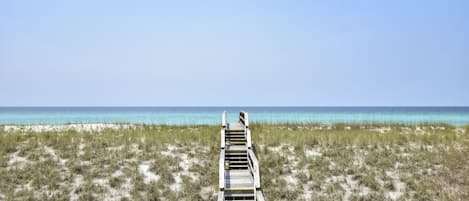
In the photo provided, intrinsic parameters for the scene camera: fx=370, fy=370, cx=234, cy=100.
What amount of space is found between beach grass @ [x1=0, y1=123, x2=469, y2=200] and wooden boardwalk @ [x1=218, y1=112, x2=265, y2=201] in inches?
32.1

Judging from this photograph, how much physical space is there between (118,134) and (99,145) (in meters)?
2.06

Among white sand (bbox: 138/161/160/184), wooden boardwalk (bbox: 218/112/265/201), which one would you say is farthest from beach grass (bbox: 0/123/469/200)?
wooden boardwalk (bbox: 218/112/265/201)

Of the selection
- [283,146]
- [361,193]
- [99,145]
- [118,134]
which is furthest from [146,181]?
[361,193]

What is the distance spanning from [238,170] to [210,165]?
202 centimetres

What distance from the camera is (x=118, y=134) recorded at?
20828mm

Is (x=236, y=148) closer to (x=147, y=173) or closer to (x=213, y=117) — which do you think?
(x=147, y=173)

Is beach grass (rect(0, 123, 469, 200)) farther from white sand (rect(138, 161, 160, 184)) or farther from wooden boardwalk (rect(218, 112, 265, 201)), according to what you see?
wooden boardwalk (rect(218, 112, 265, 201))

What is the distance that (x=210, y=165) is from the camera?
16953mm

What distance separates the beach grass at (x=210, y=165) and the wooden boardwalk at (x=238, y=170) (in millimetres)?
816

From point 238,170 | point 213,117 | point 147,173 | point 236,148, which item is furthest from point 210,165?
point 213,117

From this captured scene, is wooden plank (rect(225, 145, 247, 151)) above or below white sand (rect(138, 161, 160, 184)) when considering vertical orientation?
above

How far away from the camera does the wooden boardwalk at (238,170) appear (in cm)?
1244

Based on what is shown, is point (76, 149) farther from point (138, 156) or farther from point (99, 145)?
point (138, 156)

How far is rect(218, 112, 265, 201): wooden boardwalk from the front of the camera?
40.8ft
